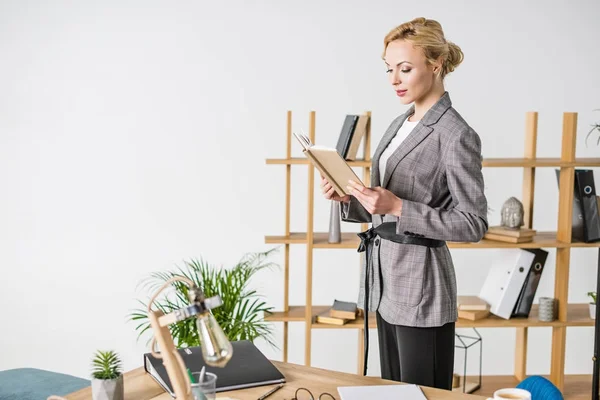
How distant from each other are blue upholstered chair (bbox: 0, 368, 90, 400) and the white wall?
4.77 ft

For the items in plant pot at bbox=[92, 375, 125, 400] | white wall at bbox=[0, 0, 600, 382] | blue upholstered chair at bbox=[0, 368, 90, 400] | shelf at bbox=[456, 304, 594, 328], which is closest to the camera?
plant pot at bbox=[92, 375, 125, 400]

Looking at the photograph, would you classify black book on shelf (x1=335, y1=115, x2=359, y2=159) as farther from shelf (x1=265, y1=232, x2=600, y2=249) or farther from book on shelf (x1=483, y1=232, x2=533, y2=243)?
book on shelf (x1=483, y1=232, x2=533, y2=243)

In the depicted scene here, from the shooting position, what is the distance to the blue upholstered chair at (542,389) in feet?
5.91

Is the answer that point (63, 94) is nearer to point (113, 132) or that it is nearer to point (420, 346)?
point (113, 132)

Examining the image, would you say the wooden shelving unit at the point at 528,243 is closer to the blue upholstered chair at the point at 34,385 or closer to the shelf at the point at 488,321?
the shelf at the point at 488,321

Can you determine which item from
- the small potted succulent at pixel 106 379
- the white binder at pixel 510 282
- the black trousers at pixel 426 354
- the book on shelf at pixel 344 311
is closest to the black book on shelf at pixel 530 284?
the white binder at pixel 510 282

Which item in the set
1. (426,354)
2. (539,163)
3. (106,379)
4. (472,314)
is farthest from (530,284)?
(106,379)

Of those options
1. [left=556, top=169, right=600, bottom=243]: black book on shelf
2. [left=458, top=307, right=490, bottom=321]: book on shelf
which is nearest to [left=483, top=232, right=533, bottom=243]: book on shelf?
[left=556, top=169, right=600, bottom=243]: black book on shelf

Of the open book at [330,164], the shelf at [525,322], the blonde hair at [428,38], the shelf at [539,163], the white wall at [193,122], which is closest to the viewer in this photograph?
the open book at [330,164]

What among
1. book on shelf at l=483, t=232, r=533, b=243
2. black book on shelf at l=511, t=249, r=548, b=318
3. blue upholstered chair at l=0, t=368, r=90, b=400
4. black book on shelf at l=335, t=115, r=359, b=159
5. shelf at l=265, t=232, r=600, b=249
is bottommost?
blue upholstered chair at l=0, t=368, r=90, b=400

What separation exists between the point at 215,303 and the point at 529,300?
273 centimetres

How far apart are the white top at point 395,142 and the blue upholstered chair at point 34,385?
1.53 metres

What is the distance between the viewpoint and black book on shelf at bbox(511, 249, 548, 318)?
3.65 m

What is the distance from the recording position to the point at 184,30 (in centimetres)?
436
